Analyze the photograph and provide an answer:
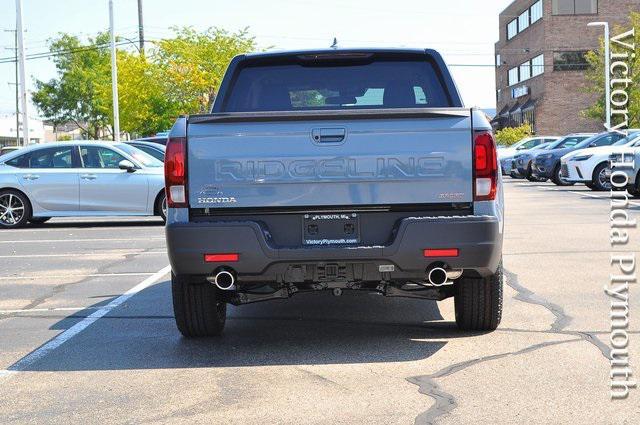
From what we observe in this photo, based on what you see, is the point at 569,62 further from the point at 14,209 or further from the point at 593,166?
the point at 14,209

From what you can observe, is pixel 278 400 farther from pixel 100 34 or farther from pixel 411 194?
pixel 100 34

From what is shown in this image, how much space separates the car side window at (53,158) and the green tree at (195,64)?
40.5m

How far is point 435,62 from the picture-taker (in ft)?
24.3

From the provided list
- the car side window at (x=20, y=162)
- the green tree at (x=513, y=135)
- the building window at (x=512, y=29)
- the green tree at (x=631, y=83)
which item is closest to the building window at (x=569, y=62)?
the green tree at (x=513, y=135)

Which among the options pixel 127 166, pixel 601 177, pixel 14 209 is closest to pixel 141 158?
pixel 127 166

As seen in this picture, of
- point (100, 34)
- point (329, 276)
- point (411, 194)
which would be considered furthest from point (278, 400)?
point (100, 34)

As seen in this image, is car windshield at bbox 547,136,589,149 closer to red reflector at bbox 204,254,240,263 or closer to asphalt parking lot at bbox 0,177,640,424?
asphalt parking lot at bbox 0,177,640,424

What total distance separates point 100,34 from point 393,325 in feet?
326

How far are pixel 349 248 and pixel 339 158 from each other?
55cm

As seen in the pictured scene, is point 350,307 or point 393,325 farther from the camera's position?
point 350,307

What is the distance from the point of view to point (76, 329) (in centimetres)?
789

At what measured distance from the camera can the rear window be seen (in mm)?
7523

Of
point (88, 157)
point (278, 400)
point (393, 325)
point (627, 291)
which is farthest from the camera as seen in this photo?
point (88, 157)

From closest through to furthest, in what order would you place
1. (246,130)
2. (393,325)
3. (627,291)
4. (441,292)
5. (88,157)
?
(246,130) → (441,292) → (393,325) → (627,291) → (88,157)
